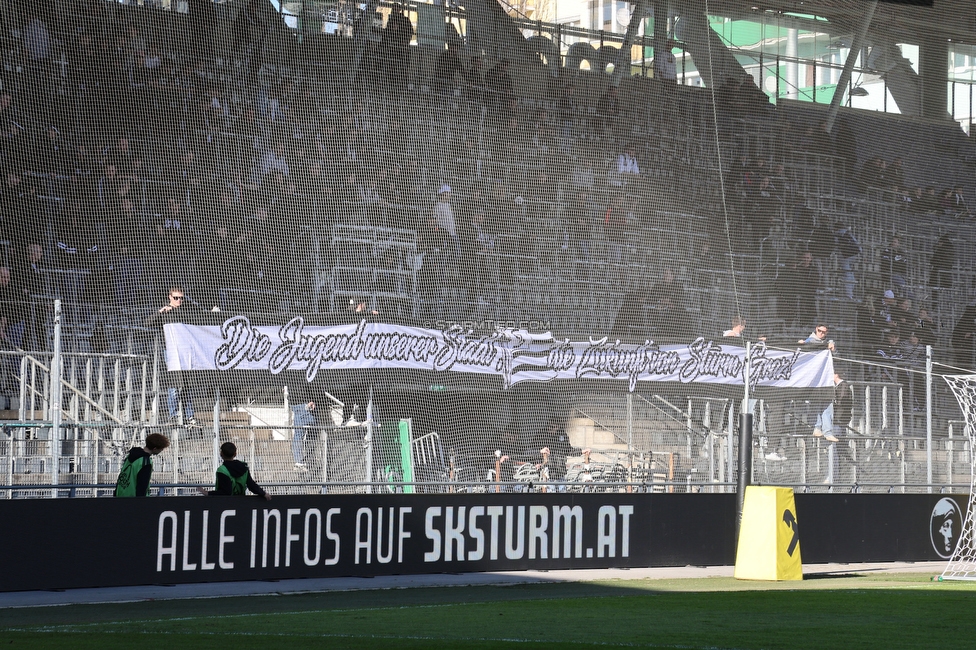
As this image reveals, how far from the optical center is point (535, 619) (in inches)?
328

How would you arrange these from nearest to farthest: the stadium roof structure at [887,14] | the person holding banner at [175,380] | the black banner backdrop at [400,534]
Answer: the black banner backdrop at [400,534] → the person holding banner at [175,380] → the stadium roof structure at [887,14]

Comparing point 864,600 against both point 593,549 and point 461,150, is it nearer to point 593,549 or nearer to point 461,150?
point 593,549

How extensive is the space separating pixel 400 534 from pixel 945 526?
6.93 metres

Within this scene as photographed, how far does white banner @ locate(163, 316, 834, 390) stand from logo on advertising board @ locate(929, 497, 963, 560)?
385cm

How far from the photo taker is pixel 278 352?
1647 cm

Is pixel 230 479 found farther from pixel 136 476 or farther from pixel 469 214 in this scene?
pixel 469 214

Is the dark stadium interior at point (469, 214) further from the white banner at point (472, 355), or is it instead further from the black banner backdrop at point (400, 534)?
the black banner backdrop at point (400, 534)

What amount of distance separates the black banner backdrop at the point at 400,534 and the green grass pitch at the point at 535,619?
1055 mm

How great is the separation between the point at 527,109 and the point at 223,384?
6833mm

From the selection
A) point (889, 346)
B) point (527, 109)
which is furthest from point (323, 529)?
point (889, 346)

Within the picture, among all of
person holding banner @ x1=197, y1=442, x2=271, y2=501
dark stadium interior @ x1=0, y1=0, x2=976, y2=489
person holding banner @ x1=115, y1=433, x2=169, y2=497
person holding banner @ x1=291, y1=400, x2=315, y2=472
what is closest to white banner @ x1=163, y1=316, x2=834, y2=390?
dark stadium interior @ x1=0, y1=0, x2=976, y2=489

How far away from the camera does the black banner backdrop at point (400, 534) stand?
10211mm

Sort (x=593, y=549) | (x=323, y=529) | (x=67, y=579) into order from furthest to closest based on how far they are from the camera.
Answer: (x=593, y=549)
(x=323, y=529)
(x=67, y=579)

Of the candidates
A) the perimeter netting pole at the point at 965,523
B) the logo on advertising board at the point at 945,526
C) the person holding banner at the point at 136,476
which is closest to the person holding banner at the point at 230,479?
the person holding banner at the point at 136,476
